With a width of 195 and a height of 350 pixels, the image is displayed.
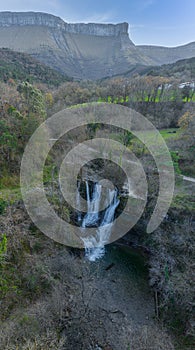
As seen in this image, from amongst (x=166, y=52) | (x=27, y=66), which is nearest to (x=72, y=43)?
(x=166, y=52)

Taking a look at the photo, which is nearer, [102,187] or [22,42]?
[102,187]

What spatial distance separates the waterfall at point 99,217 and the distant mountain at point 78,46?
79.2 meters

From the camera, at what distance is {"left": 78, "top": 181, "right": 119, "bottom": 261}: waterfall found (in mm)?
18969

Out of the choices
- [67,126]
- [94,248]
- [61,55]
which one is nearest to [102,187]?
[94,248]

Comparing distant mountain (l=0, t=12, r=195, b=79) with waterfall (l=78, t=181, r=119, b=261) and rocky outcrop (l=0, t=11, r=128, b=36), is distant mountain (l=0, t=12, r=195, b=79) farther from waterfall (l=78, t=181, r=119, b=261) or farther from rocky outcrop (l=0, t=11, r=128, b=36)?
waterfall (l=78, t=181, r=119, b=261)

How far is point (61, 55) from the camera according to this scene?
10069 centimetres

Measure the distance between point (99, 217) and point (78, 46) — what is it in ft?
417

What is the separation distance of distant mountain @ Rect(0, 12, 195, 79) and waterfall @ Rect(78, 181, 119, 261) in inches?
3118

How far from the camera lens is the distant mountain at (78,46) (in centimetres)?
9554

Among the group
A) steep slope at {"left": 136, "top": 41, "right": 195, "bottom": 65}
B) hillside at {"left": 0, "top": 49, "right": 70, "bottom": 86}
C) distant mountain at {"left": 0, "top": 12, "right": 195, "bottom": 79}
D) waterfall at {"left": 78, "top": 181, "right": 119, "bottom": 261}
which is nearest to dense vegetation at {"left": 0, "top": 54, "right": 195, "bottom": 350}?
waterfall at {"left": 78, "top": 181, "right": 119, "bottom": 261}

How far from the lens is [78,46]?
4820 inches

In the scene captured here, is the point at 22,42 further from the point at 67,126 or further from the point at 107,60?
the point at 67,126

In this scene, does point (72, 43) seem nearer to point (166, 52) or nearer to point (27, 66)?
point (166, 52)

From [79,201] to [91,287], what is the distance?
8356 millimetres
